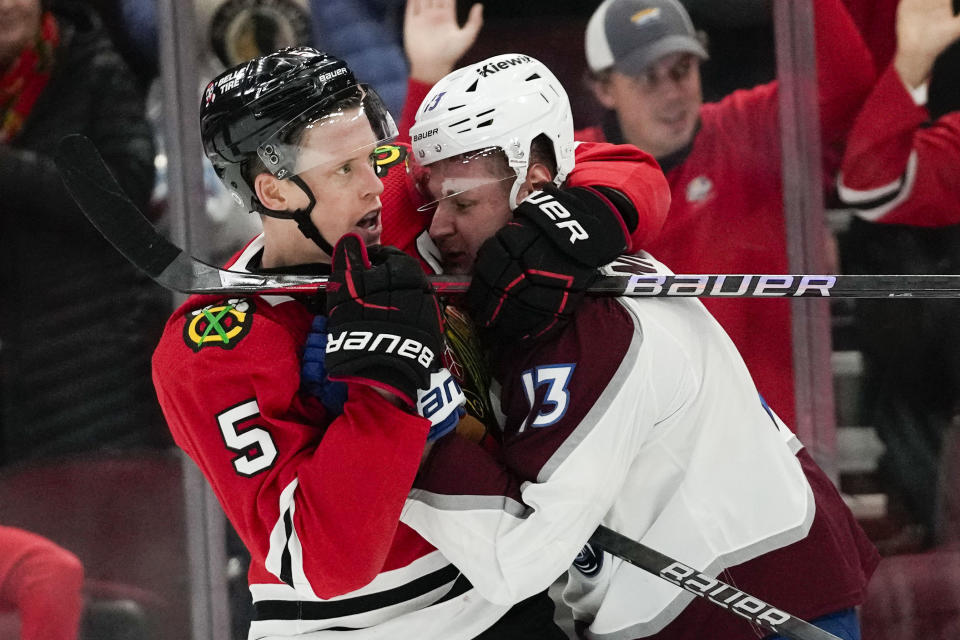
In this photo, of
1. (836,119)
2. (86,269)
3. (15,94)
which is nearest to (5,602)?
(86,269)

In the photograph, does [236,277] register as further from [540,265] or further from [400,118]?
[400,118]

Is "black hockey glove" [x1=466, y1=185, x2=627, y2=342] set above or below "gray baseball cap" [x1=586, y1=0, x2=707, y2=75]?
below

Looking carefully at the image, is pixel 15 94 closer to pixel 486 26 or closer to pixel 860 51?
pixel 486 26

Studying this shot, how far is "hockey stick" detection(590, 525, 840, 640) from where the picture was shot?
1.60 meters

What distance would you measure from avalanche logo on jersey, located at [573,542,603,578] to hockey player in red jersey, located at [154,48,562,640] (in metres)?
0.10

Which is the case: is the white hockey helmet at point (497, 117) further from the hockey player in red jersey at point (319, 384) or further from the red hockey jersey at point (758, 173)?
the red hockey jersey at point (758, 173)

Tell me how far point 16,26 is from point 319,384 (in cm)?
203

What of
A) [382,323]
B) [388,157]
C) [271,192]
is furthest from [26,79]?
[382,323]

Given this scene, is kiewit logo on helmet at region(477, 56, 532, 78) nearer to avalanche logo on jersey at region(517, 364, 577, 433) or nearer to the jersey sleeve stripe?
avalanche logo on jersey at region(517, 364, 577, 433)

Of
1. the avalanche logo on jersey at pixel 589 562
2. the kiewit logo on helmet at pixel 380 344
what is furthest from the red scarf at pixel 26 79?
the avalanche logo on jersey at pixel 589 562

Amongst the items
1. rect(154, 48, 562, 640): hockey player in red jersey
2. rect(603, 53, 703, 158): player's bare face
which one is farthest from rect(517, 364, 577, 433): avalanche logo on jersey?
rect(603, 53, 703, 158): player's bare face

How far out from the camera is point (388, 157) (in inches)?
78.5

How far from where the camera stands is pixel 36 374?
3029 millimetres

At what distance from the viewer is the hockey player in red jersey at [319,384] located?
4.47ft
